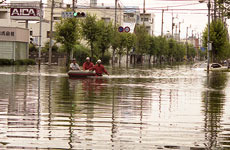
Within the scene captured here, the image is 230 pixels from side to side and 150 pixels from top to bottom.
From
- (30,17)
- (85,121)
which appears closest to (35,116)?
(85,121)

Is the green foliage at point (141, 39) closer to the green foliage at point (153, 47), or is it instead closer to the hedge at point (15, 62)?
the green foliage at point (153, 47)

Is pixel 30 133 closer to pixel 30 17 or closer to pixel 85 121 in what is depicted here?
pixel 85 121

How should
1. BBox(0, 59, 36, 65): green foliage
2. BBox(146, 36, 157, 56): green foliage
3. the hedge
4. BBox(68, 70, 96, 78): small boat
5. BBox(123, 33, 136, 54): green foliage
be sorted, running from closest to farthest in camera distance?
BBox(68, 70, 96, 78): small boat, the hedge, BBox(0, 59, 36, 65): green foliage, BBox(123, 33, 136, 54): green foliage, BBox(146, 36, 157, 56): green foliage

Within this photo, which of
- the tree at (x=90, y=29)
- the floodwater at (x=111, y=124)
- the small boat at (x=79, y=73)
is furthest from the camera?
the tree at (x=90, y=29)

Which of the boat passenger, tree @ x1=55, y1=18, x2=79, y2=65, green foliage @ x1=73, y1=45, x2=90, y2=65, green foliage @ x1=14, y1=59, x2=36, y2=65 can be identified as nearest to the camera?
the boat passenger

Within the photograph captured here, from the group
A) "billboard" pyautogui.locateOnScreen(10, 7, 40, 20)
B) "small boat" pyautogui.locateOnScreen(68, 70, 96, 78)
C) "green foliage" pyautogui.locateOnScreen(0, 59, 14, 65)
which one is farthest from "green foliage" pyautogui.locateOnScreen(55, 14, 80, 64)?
"small boat" pyautogui.locateOnScreen(68, 70, 96, 78)

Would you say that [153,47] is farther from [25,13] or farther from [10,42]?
[10,42]

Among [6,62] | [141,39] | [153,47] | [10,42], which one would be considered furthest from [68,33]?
[153,47]

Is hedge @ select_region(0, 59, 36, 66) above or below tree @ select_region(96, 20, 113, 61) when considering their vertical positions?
below

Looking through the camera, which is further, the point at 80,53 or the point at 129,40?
the point at 129,40

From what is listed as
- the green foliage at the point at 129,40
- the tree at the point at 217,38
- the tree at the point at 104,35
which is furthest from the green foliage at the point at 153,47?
the tree at the point at 217,38

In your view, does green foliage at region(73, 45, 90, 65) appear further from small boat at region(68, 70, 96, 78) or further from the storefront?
small boat at region(68, 70, 96, 78)

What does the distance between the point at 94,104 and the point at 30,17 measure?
7306cm

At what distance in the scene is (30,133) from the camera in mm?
9570
